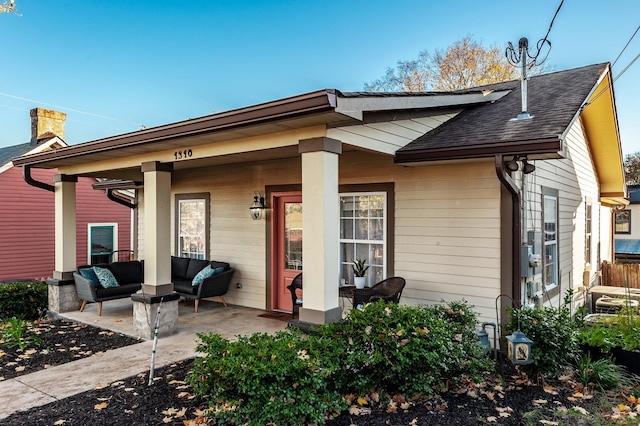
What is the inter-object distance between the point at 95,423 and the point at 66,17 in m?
16.6

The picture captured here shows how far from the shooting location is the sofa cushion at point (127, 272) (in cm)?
819

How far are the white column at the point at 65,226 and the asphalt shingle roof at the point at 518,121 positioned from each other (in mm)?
6122

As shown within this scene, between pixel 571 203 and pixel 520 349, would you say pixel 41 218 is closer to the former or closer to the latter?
pixel 520 349

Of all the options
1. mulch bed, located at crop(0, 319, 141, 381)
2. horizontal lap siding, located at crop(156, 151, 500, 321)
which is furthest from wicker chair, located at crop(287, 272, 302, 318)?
mulch bed, located at crop(0, 319, 141, 381)

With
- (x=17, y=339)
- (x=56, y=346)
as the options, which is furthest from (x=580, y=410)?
(x=17, y=339)

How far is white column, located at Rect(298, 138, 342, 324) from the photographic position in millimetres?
4230

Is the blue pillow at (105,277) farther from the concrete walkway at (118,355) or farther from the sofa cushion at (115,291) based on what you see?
the concrete walkway at (118,355)

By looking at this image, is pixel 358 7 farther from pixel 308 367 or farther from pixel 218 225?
pixel 308 367

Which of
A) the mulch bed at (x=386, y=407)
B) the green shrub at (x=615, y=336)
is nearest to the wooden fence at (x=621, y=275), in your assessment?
the green shrub at (x=615, y=336)

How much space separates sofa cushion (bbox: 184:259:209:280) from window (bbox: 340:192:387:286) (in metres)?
3.08

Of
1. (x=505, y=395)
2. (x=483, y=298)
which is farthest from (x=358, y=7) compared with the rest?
(x=505, y=395)

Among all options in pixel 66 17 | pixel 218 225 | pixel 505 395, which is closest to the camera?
pixel 505 395

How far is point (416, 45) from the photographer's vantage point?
73.9ft

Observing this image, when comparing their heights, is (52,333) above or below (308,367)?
below
